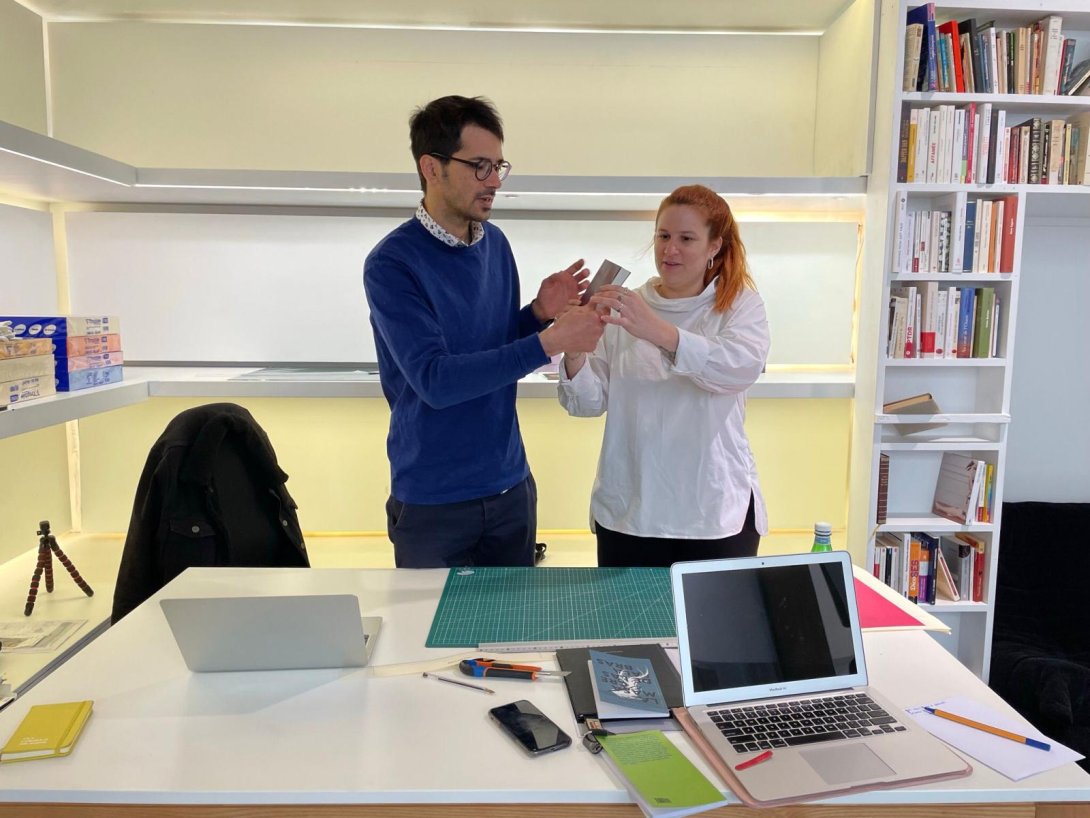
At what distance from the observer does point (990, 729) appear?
1061 millimetres

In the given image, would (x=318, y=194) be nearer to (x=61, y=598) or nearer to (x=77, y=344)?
(x=77, y=344)

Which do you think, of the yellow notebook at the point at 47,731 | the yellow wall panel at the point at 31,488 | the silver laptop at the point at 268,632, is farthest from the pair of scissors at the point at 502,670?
the yellow wall panel at the point at 31,488

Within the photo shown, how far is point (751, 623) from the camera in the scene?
112 cm

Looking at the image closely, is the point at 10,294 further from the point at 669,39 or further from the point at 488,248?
the point at 669,39

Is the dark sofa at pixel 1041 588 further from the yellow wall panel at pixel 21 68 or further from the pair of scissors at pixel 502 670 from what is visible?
the yellow wall panel at pixel 21 68

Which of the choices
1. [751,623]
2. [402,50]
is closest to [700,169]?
[402,50]

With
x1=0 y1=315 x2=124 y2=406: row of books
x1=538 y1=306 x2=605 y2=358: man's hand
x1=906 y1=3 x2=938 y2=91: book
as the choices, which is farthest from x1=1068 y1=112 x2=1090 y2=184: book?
x1=0 y1=315 x2=124 y2=406: row of books

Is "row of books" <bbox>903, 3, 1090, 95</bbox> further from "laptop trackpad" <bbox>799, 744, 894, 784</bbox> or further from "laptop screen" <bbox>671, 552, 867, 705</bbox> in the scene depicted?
Answer: "laptop trackpad" <bbox>799, 744, 894, 784</bbox>

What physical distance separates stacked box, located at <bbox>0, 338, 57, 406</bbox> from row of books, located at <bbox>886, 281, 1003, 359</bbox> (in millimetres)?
2571

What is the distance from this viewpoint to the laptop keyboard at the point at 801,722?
3.33ft

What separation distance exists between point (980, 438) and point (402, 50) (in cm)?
258

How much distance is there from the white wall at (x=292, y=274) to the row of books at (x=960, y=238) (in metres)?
0.46

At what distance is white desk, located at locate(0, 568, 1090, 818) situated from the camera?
92 cm

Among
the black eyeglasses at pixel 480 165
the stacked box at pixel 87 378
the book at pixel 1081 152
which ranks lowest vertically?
the stacked box at pixel 87 378
